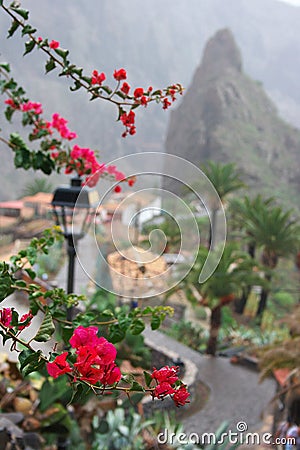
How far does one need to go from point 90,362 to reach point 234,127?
1062 inches

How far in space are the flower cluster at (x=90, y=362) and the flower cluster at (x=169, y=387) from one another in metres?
0.04

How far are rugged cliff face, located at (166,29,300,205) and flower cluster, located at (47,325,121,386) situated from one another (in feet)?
75.0

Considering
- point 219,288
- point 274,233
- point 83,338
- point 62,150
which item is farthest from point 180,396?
point 274,233

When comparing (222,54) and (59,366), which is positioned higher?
(222,54)

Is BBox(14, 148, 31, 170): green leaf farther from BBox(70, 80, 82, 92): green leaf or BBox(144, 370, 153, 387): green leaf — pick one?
BBox(144, 370, 153, 387): green leaf

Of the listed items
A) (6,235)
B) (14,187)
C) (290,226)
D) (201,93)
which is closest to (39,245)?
(290,226)

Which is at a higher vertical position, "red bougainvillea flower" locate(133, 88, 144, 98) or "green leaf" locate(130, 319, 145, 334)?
Answer: "red bougainvillea flower" locate(133, 88, 144, 98)

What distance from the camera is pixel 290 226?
1022cm

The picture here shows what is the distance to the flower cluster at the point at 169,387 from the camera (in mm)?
515

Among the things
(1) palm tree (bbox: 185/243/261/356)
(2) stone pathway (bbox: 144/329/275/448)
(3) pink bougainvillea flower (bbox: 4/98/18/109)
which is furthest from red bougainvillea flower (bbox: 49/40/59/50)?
(1) palm tree (bbox: 185/243/261/356)

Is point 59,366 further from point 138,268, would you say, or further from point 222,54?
point 222,54

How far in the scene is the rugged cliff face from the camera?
81.6ft

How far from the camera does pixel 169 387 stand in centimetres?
52

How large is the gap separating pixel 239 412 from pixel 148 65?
151 ft
